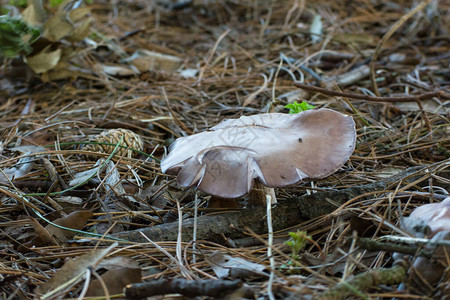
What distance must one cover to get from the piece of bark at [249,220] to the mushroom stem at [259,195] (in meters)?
0.05

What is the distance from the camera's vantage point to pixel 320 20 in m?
4.36

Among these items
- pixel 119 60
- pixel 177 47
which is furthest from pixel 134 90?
pixel 177 47

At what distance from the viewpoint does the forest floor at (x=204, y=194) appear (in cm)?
135

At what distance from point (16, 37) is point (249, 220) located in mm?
2168

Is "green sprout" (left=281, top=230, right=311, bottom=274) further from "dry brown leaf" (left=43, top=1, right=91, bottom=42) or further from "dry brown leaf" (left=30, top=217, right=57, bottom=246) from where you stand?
"dry brown leaf" (left=43, top=1, right=91, bottom=42)

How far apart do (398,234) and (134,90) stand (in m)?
2.18

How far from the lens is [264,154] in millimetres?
1478

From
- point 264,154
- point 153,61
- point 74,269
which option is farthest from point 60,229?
point 153,61

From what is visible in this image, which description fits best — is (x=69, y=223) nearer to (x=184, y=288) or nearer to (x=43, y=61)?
(x=184, y=288)

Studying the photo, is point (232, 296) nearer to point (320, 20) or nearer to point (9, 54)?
point (9, 54)

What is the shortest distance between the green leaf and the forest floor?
221 millimetres

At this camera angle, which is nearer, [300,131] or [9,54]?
[300,131]

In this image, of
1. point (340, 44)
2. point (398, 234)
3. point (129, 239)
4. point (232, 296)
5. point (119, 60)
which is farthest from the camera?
point (340, 44)

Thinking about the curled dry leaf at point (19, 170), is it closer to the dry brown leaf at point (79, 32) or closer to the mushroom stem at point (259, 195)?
the mushroom stem at point (259, 195)
